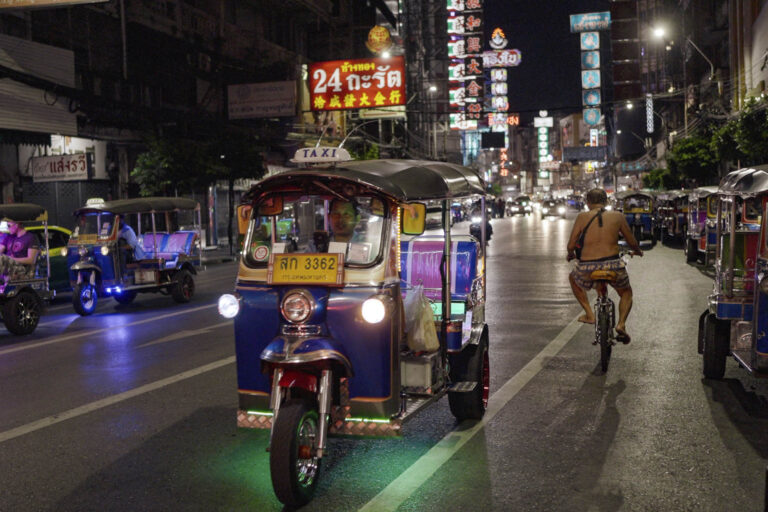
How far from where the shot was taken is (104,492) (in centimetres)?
518

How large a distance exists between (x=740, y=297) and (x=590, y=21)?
137284mm

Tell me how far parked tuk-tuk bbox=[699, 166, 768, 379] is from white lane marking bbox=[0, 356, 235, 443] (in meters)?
5.31

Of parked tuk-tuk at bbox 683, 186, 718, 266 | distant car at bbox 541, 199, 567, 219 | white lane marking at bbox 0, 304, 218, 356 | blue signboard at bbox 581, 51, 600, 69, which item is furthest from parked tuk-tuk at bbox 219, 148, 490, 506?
blue signboard at bbox 581, 51, 600, 69

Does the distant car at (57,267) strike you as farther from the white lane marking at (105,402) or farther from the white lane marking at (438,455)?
the white lane marking at (438,455)

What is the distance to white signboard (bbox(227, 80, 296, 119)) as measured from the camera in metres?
35.2

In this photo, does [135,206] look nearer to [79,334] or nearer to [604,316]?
[79,334]

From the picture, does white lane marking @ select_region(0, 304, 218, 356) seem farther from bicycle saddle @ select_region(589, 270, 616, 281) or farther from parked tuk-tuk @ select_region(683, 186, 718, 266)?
parked tuk-tuk @ select_region(683, 186, 718, 266)

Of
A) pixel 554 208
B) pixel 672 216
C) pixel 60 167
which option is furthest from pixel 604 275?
pixel 554 208

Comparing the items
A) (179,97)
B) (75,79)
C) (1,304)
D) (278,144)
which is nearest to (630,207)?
(278,144)

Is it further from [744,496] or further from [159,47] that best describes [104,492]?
[159,47]

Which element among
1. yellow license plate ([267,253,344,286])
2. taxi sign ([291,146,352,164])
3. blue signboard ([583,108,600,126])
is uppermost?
blue signboard ([583,108,600,126])

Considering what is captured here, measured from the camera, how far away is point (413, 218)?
559cm

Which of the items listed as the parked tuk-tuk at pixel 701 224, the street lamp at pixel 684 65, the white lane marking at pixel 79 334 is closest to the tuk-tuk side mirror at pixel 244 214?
the white lane marking at pixel 79 334

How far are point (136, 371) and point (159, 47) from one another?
82.7 ft
